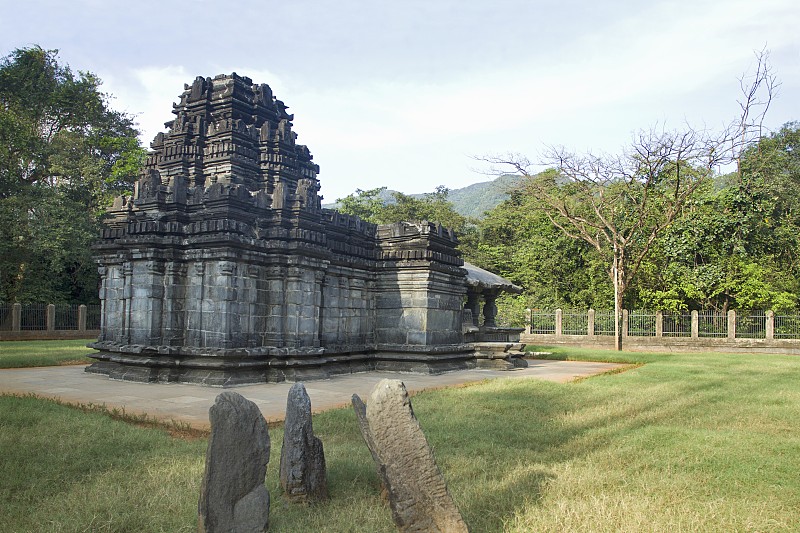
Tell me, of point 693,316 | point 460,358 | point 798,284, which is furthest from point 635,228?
point 460,358

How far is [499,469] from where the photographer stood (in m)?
5.01

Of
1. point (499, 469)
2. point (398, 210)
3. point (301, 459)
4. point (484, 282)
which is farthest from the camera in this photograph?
point (398, 210)

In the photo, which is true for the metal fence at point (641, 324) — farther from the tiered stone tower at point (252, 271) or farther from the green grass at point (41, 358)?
the green grass at point (41, 358)

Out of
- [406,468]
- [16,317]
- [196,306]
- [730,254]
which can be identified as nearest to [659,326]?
[730,254]

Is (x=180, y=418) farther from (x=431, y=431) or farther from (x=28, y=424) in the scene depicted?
(x=431, y=431)

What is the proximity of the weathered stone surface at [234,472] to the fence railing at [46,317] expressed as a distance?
25.2 m

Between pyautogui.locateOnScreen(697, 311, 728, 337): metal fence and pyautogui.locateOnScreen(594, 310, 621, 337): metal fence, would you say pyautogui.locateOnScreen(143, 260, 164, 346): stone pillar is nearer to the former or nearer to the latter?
pyautogui.locateOnScreen(594, 310, 621, 337): metal fence

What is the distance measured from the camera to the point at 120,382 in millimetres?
10570

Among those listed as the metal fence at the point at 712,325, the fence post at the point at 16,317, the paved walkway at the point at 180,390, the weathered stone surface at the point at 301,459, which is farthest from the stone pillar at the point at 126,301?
the metal fence at the point at 712,325

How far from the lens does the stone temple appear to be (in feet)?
34.8

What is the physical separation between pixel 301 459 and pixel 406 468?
0.95 metres

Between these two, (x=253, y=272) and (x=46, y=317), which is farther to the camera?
(x=46, y=317)

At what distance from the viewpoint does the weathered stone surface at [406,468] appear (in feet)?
11.9

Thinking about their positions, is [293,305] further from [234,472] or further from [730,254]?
[730,254]
